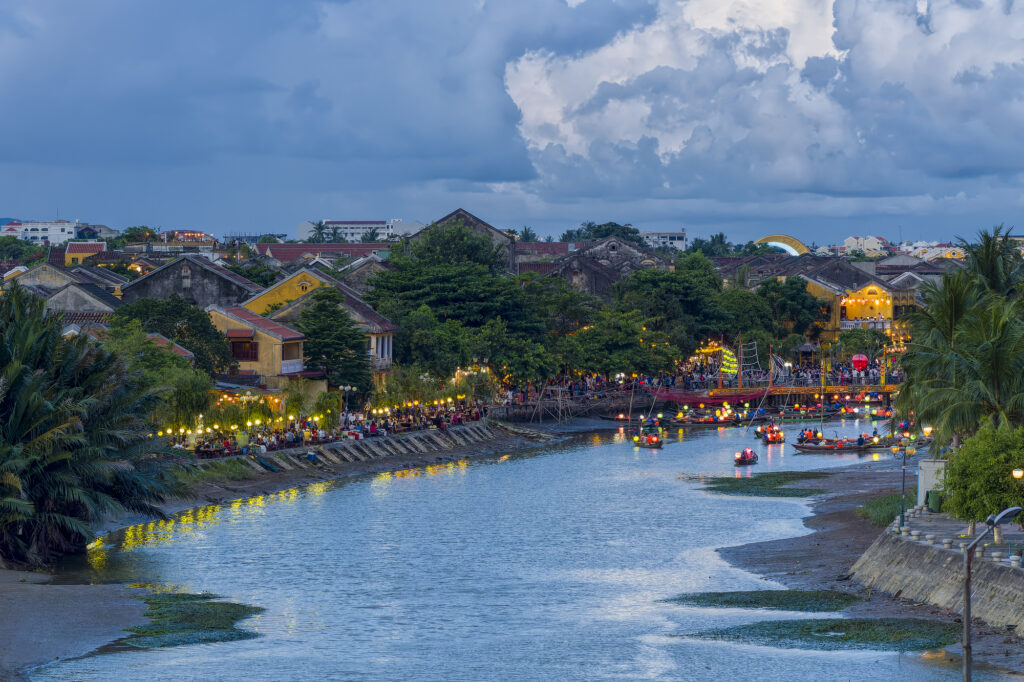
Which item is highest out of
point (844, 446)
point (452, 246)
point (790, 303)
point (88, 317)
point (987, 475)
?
point (452, 246)

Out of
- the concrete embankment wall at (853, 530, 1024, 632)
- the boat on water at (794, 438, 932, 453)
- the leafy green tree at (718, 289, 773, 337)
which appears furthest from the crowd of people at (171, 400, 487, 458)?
the leafy green tree at (718, 289, 773, 337)

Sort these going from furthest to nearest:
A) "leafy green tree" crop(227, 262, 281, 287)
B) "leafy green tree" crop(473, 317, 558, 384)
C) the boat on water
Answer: "leafy green tree" crop(227, 262, 281, 287) → "leafy green tree" crop(473, 317, 558, 384) → the boat on water

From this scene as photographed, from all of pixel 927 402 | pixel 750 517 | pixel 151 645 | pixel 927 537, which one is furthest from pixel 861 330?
pixel 151 645

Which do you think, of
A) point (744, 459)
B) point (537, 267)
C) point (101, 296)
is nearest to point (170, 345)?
point (101, 296)

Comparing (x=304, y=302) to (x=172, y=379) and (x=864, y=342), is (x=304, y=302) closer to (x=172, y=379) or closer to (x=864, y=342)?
(x=172, y=379)

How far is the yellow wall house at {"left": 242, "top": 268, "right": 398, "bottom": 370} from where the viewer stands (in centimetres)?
10538

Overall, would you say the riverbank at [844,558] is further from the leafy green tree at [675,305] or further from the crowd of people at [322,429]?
the leafy green tree at [675,305]

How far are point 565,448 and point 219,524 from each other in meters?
43.8

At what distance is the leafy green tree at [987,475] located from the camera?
44312 millimetres

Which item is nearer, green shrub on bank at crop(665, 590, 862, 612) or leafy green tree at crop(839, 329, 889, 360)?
green shrub on bank at crop(665, 590, 862, 612)

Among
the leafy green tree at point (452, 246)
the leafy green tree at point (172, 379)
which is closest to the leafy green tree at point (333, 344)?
→ the leafy green tree at point (172, 379)

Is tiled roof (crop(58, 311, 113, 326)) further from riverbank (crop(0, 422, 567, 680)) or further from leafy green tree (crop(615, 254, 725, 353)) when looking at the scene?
leafy green tree (crop(615, 254, 725, 353))

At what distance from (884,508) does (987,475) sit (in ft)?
60.6

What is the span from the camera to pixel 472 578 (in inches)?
2163
